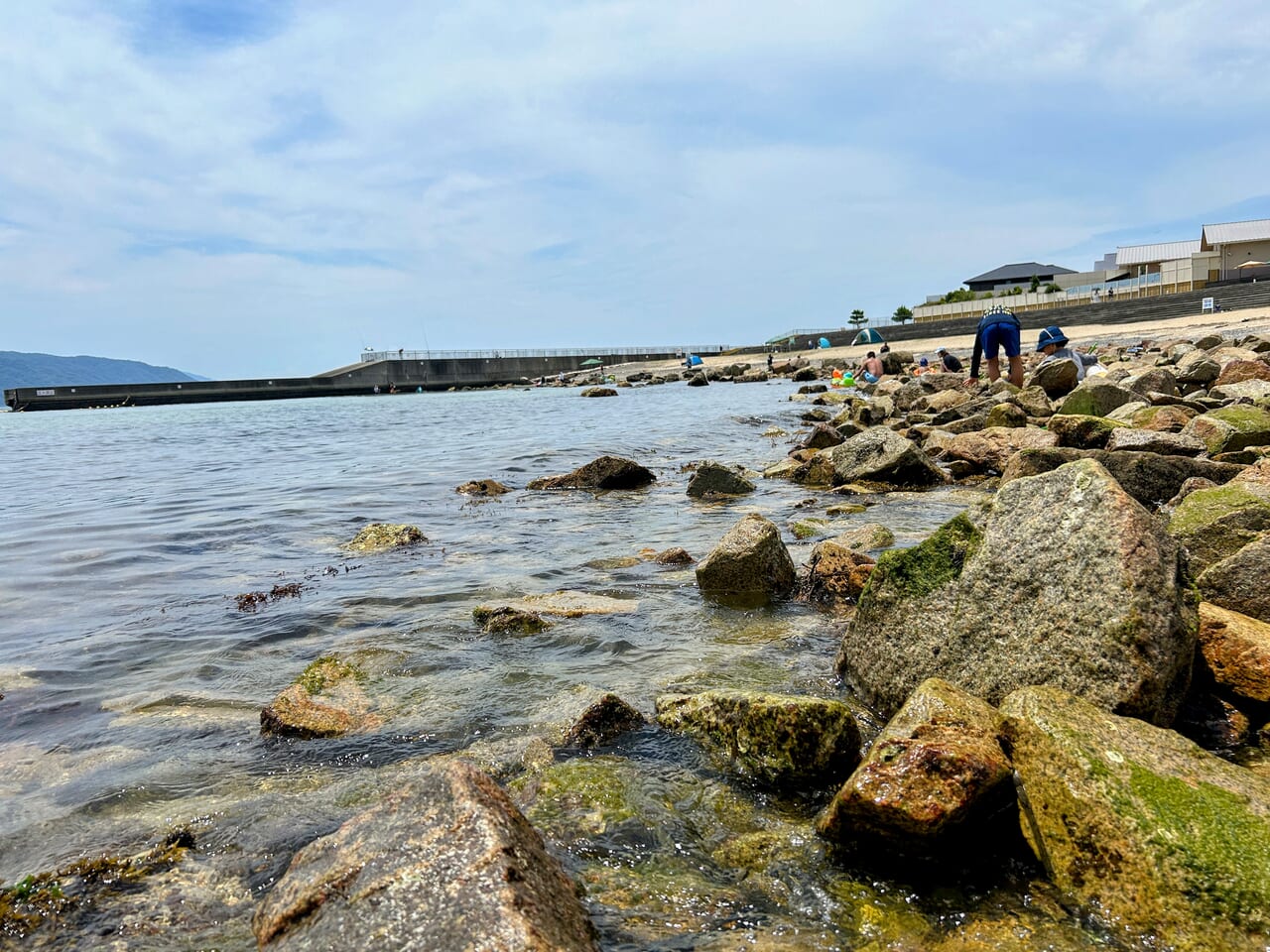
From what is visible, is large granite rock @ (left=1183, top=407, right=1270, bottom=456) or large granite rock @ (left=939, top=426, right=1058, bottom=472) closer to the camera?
large granite rock @ (left=1183, top=407, right=1270, bottom=456)

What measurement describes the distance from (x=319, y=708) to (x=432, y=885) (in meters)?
2.59

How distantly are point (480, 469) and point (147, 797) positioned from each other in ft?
39.6

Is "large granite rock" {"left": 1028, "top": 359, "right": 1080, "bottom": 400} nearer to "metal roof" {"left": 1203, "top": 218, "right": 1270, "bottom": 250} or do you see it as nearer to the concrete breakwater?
"metal roof" {"left": 1203, "top": 218, "right": 1270, "bottom": 250}

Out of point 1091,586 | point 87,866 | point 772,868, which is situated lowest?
point 772,868

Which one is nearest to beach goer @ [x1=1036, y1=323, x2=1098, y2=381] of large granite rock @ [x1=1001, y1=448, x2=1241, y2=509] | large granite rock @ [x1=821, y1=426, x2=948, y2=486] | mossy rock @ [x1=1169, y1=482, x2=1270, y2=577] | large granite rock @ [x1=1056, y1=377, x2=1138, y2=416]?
large granite rock @ [x1=1056, y1=377, x2=1138, y2=416]

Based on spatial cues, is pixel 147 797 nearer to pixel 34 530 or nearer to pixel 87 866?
pixel 87 866

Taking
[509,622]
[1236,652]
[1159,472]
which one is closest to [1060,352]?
[1159,472]

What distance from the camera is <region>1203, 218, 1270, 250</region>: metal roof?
58375 mm

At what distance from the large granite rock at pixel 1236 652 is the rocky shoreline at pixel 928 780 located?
11mm

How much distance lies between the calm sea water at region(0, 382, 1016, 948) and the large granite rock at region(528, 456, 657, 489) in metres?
0.37

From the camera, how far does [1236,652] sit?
3672mm

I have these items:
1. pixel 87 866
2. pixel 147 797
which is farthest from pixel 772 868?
pixel 147 797

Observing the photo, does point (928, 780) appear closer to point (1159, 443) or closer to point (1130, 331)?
point (1159, 443)

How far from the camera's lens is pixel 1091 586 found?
11.1 ft
